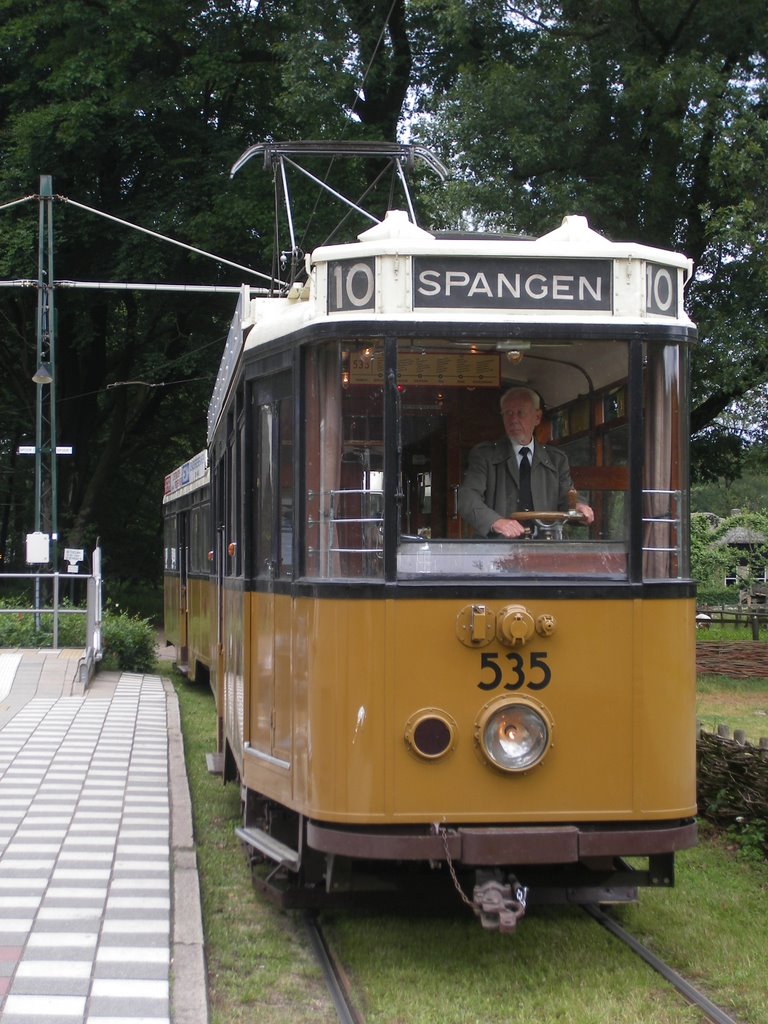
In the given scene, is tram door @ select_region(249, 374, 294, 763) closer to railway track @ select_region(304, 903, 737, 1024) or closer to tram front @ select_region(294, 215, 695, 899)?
tram front @ select_region(294, 215, 695, 899)

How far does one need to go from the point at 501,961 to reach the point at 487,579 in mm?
1794

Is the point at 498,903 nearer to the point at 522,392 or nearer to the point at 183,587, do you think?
the point at 522,392

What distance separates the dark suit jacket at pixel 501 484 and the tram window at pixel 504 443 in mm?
18

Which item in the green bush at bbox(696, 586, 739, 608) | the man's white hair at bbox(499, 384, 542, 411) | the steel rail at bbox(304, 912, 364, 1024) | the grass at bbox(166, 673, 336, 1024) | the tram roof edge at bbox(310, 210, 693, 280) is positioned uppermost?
the tram roof edge at bbox(310, 210, 693, 280)

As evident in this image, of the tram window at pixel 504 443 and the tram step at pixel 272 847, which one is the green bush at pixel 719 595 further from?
the tram window at pixel 504 443

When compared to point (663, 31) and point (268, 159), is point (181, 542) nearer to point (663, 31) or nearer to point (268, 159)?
point (663, 31)

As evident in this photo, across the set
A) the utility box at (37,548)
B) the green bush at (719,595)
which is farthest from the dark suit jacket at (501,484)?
the green bush at (719,595)

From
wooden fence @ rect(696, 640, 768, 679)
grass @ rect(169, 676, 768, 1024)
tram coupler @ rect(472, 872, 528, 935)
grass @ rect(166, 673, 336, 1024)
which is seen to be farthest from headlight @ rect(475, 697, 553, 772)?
wooden fence @ rect(696, 640, 768, 679)

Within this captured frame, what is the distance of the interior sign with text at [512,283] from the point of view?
226 inches

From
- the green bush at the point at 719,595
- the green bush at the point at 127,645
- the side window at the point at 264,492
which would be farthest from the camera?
the green bush at the point at 719,595

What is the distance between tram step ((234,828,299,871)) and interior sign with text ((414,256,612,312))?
2.54m

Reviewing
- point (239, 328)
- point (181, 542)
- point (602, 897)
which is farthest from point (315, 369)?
point (181, 542)

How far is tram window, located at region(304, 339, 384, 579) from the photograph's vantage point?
573cm

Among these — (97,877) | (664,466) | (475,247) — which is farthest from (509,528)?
(97,877)
